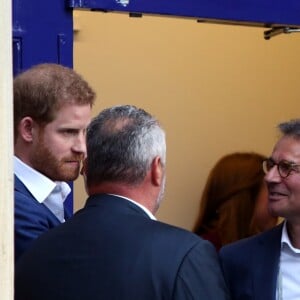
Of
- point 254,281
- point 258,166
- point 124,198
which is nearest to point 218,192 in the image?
point 258,166

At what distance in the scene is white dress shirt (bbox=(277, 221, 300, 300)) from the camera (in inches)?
103

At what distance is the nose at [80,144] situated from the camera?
2.50 metres

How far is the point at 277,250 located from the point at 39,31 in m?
0.98

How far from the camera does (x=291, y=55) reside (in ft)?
15.4

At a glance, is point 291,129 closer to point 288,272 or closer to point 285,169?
point 285,169

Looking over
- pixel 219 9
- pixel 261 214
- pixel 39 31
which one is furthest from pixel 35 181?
pixel 261 214

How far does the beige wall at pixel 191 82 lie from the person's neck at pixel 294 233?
1.50m

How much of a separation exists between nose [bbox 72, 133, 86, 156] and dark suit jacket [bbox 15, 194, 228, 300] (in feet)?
1.07

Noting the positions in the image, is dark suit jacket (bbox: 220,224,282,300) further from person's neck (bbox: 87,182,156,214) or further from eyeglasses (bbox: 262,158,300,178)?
person's neck (bbox: 87,182,156,214)

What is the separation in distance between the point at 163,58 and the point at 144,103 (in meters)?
0.23

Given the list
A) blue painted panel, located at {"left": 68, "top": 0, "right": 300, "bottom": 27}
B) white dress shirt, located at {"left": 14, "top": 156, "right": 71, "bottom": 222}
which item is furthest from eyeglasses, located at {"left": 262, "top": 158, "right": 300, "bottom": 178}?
white dress shirt, located at {"left": 14, "top": 156, "right": 71, "bottom": 222}

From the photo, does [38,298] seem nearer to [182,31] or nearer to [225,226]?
[225,226]

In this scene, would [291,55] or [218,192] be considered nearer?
[218,192]

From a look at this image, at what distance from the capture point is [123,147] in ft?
7.08
